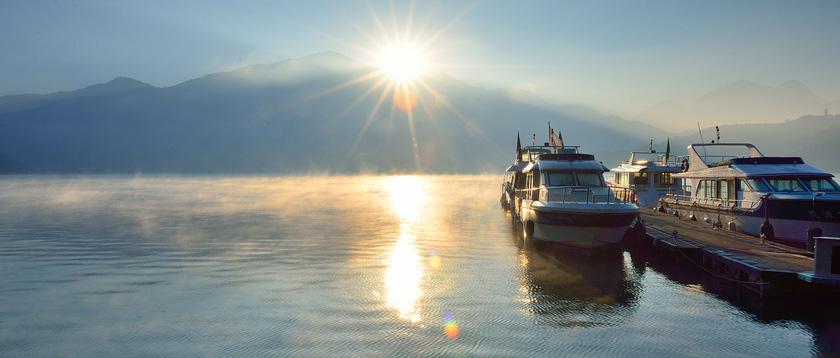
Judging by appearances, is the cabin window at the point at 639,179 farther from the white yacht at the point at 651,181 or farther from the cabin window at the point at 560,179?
the cabin window at the point at 560,179

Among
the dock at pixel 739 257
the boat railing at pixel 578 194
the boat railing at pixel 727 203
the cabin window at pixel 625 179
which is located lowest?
the dock at pixel 739 257

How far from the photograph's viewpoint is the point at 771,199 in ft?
81.6

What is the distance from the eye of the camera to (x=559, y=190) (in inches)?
1017

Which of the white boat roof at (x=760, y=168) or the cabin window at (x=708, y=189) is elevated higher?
the white boat roof at (x=760, y=168)

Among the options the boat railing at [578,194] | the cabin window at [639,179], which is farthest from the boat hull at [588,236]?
the cabin window at [639,179]

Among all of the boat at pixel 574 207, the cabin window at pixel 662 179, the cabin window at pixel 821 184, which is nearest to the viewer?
the boat at pixel 574 207

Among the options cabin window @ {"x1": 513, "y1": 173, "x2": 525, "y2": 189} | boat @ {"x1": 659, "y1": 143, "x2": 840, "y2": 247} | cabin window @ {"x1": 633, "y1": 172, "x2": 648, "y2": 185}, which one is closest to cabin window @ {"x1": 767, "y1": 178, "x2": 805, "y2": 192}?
boat @ {"x1": 659, "y1": 143, "x2": 840, "y2": 247}

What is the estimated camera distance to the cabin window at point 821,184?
2492 cm

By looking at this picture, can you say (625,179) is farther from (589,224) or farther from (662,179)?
(589,224)

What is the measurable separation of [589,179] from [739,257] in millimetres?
8817

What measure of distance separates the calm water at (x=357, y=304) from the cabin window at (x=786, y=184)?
8.27 metres

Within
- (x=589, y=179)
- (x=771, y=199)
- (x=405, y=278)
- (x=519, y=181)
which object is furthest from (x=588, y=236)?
(x=519, y=181)

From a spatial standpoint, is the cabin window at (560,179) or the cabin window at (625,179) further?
the cabin window at (625,179)

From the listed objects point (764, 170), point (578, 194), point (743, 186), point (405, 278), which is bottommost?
point (405, 278)
